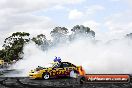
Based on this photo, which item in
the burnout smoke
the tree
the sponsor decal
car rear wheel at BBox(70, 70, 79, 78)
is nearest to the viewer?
the sponsor decal

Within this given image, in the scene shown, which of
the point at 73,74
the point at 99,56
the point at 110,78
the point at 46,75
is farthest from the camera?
the point at 99,56

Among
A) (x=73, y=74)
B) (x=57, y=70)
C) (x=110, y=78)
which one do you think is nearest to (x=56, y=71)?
(x=57, y=70)

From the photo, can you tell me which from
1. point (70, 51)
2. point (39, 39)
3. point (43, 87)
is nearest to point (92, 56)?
point (70, 51)

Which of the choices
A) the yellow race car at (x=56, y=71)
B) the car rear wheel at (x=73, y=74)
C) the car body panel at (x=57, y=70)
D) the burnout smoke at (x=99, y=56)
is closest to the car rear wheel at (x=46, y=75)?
the yellow race car at (x=56, y=71)

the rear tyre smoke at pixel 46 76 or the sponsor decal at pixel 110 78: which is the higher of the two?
the rear tyre smoke at pixel 46 76

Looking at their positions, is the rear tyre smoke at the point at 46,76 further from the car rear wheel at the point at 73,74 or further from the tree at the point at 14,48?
the tree at the point at 14,48

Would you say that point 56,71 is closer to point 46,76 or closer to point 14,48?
point 46,76

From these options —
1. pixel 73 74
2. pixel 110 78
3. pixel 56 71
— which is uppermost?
pixel 56 71

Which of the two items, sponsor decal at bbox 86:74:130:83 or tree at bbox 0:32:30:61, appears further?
tree at bbox 0:32:30:61

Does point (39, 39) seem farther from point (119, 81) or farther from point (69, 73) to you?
point (119, 81)

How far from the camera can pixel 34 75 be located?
26188 millimetres

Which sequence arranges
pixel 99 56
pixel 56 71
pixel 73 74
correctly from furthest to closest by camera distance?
pixel 99 56 < pixel 73 74 < pixel 56 71

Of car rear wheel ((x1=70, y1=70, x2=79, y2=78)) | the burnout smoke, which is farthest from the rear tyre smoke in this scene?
the burnout smoke

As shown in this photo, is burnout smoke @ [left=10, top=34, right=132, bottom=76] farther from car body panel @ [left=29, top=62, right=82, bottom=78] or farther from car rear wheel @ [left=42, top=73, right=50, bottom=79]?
car rear wheel @ [left=42, top=73, right=50, bottom=79]
